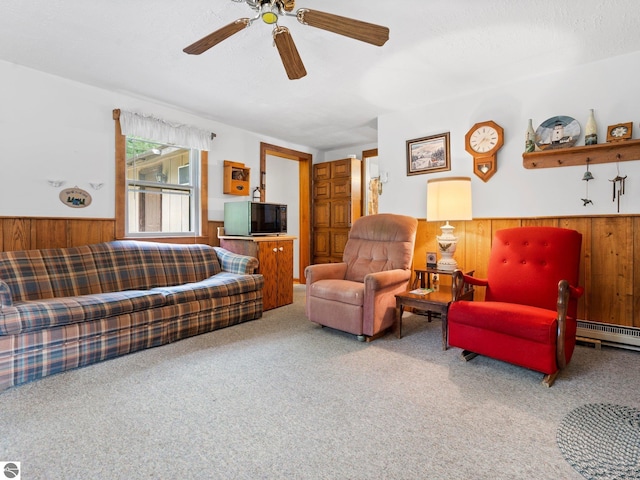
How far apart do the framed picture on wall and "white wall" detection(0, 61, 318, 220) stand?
2.95 m

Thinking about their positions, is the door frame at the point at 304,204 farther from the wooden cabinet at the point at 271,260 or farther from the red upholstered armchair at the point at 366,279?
the red upholstered armchair at the point at 366,279

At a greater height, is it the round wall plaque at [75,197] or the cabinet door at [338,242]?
the round wall plaque at [75,197]

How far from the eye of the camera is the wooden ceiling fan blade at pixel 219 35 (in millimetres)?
1862

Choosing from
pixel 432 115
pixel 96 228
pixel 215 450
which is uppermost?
pixel 432 115

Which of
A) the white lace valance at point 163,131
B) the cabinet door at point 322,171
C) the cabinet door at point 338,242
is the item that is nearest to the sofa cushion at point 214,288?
the white lace valance at point 163,131

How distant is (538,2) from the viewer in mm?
2086

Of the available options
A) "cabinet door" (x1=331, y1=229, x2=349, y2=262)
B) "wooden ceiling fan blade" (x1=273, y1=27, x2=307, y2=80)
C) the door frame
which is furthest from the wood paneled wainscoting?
the door frame

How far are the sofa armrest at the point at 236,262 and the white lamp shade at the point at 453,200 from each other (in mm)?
1959

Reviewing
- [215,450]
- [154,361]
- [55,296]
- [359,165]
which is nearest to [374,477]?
[215,450]

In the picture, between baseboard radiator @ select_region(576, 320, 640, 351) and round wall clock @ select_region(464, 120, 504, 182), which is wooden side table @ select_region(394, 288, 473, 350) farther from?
round wall clock @ select_region(464, 120, 504, 182)

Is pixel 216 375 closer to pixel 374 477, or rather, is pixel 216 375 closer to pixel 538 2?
pixel 374 477

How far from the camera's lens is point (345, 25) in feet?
5.93

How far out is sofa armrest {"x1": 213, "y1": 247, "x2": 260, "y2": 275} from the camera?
3619 millimetres

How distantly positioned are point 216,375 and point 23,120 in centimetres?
275
